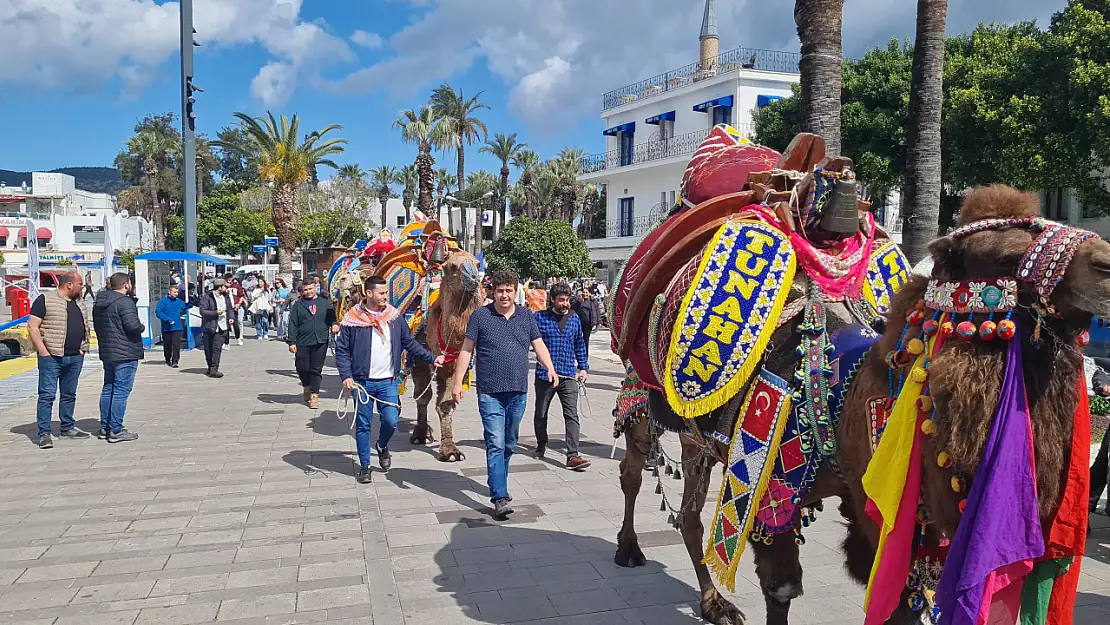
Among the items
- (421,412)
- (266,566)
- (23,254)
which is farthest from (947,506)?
(23,254)

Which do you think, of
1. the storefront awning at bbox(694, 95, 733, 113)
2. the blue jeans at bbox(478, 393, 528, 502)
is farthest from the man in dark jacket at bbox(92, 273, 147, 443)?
the storefront awning at bbox(694, 95, 733, 113)

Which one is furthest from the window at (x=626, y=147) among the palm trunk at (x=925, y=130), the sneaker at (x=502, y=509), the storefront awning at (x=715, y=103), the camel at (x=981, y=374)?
the camel at (x=981, y=374)

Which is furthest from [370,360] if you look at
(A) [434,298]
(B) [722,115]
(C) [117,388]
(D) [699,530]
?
(B) [722,115]

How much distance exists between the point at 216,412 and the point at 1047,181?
16.6m

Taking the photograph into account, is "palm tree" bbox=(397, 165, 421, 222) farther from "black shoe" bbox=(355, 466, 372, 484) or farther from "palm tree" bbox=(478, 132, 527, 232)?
"black shoe" bbox=(355, 466, 372, 484)

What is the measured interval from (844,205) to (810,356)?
0.72 meters

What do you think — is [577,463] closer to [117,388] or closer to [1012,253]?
[117,388]

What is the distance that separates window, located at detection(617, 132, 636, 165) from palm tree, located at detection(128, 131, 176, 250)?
4043 cm

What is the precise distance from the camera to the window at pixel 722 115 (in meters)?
32.4

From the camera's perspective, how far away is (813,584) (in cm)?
471

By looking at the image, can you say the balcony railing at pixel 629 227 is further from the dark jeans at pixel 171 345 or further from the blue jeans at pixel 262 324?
the dark jeans at pixel 171 345

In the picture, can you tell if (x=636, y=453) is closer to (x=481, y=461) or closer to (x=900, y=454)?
(x=900, y=454)

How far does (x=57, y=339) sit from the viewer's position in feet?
27.9

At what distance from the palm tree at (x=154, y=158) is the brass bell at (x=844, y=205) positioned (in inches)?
2584
